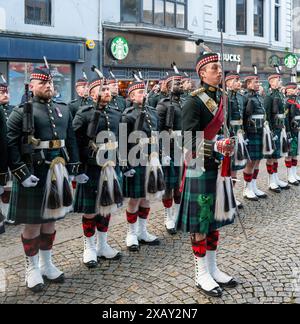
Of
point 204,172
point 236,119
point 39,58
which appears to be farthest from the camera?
point 39,58

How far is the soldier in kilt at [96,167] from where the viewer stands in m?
4.91

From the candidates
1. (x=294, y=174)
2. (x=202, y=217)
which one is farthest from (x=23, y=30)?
(x=202, y=217)

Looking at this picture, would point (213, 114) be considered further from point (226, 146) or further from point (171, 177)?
point (171, 177)

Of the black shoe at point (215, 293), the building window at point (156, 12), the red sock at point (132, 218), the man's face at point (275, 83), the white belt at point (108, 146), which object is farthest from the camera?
the building window at point (156, 12)

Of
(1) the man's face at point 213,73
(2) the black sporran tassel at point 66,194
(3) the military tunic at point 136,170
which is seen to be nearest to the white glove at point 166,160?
(3) the military tunic at point 136,170

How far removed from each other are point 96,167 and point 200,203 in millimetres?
1364

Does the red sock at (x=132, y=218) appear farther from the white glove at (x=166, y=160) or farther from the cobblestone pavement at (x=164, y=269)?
the white glove at (x=166, y=160)

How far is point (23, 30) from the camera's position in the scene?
12.7m

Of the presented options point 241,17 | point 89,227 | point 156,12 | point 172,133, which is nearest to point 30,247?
point 89,227

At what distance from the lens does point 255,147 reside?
8047mm

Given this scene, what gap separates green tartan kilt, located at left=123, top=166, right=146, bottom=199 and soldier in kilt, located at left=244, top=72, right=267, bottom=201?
10.2 feet

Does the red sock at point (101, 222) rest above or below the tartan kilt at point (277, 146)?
below

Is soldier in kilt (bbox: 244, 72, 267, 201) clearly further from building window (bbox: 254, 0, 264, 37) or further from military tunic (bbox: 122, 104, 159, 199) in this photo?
building window (bbox: 254, 0, 264, 37)
